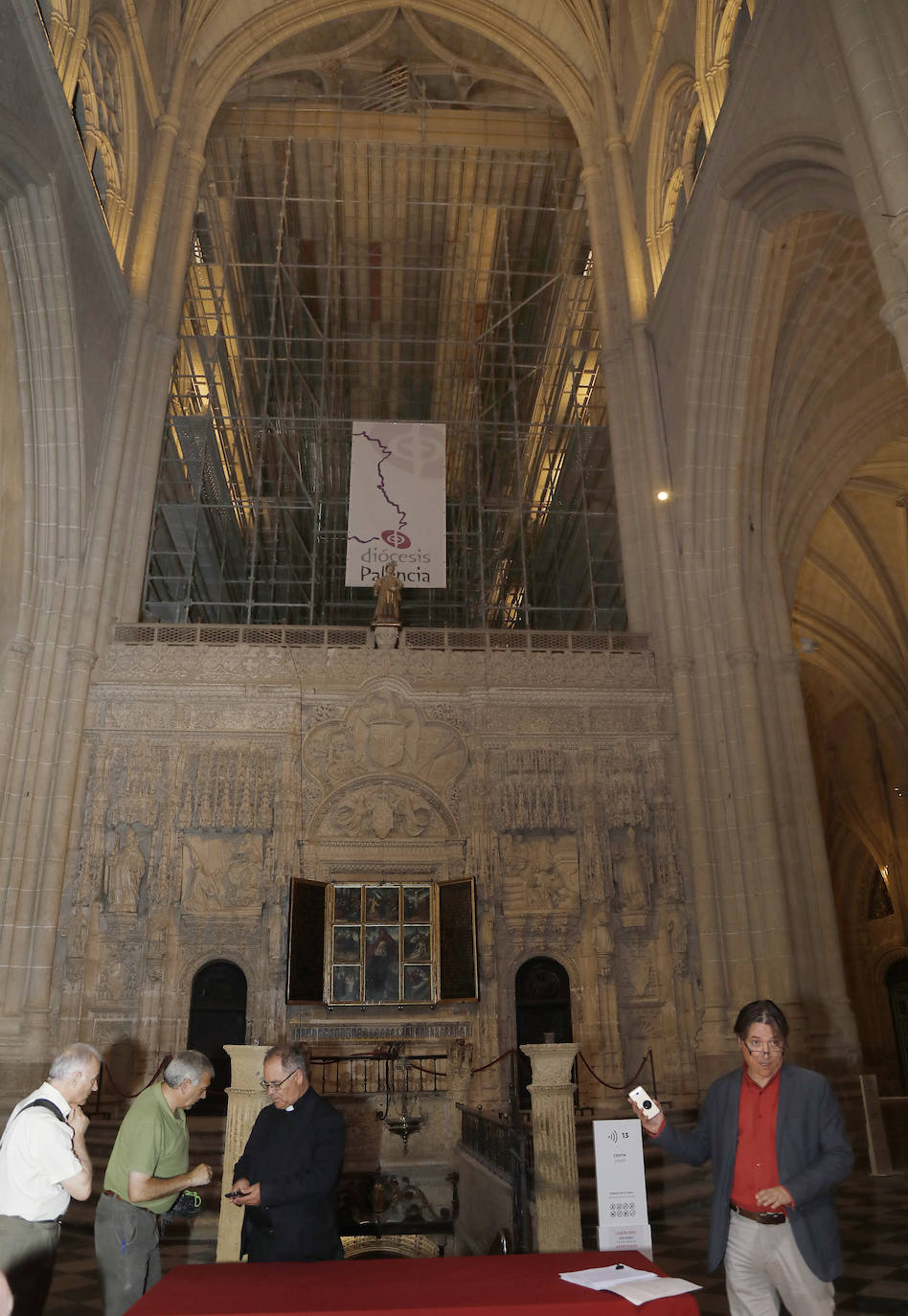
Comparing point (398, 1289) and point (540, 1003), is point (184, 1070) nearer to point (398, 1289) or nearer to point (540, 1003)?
point (398, 1289)

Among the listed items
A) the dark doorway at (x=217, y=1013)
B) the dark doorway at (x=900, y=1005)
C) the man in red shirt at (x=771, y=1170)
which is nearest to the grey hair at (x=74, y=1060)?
the man in red shirt at (x=771, y=1170)

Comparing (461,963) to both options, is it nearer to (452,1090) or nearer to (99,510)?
(452,1090)

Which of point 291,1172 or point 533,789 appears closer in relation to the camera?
point 291,1172

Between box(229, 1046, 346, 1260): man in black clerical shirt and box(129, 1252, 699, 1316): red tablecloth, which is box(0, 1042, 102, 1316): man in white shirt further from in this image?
box(229, 1046, 346, 1260): man in black clerical shirt

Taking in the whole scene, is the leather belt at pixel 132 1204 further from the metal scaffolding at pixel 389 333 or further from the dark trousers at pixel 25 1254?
the metal scaffolding at pixel 389 333

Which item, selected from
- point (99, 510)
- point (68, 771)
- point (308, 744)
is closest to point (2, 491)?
point (99, 510)

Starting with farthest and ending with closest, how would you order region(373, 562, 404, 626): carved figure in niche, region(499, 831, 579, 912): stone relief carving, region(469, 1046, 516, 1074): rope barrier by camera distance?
region(373, 562, 404, 626): carved figure in niche < region(499, 831, 579, 912): stone relief carving < region(469, 1046, 516, 1074): rope barrier

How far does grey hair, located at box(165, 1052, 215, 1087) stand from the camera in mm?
3840

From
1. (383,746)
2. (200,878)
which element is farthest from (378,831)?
(200,878)

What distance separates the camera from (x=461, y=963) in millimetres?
11695

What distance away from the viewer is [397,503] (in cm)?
1486

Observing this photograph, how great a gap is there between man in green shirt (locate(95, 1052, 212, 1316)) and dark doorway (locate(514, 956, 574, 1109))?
8.71 m

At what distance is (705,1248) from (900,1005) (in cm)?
1590

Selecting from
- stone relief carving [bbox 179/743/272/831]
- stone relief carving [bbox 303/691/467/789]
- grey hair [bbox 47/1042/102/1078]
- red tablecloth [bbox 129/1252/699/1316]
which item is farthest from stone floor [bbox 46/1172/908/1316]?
stone relief carving [bbox 303/691/467/789]
